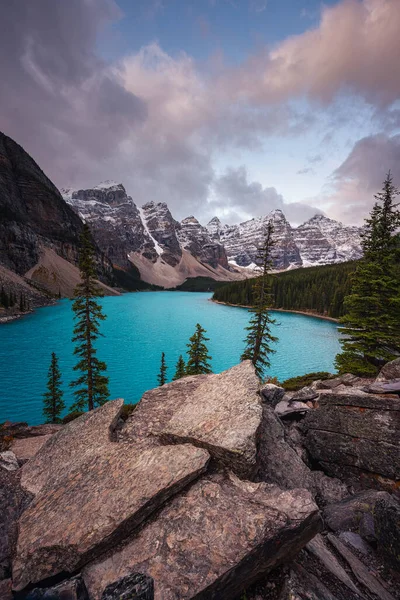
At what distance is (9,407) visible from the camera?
101ft

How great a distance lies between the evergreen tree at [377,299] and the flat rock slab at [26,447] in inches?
818

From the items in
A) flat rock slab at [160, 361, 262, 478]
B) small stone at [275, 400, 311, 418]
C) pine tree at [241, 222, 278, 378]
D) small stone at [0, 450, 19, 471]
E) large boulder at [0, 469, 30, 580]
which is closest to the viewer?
large boulder at [0, 469, 30, 580]

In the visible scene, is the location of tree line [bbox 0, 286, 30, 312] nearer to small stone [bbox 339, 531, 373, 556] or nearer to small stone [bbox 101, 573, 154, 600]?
small stone [bbox 101, 573, 154, 600]

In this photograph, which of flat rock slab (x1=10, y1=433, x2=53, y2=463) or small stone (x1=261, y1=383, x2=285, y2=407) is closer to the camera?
flat rock slab (x1=10, y1=433, x2=53, y2=463)

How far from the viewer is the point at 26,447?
413 inches

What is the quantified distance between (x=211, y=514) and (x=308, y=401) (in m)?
8.83

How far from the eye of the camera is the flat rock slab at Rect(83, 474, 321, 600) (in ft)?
14.4

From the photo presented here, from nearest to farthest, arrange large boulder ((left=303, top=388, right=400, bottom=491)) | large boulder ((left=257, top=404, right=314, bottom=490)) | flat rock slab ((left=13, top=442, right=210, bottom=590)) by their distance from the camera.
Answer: flat rock slab ((left=13, top=442, right=210, bottom=590)), large boulder ((left=257, top=404, right=314, bottom=490)), large boulder ((left=303, top=388, right=400, bottom=491))

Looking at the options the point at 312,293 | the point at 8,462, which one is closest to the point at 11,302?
the point at 8,462

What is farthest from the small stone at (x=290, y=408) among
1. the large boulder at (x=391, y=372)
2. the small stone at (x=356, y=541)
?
the small stone at (x=356, y=541)

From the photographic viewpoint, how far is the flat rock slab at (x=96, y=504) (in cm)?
499

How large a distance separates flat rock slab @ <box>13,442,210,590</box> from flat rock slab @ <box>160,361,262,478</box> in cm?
45

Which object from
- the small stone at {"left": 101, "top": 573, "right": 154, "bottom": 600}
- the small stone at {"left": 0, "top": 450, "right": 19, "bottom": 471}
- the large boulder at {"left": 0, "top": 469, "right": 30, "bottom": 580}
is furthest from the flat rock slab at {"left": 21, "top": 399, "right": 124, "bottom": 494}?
the small stone at {"left": 101, "top": 573, "right": 154, "bottom": 600}

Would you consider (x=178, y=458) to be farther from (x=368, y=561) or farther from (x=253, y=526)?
(x=368, y=561)
